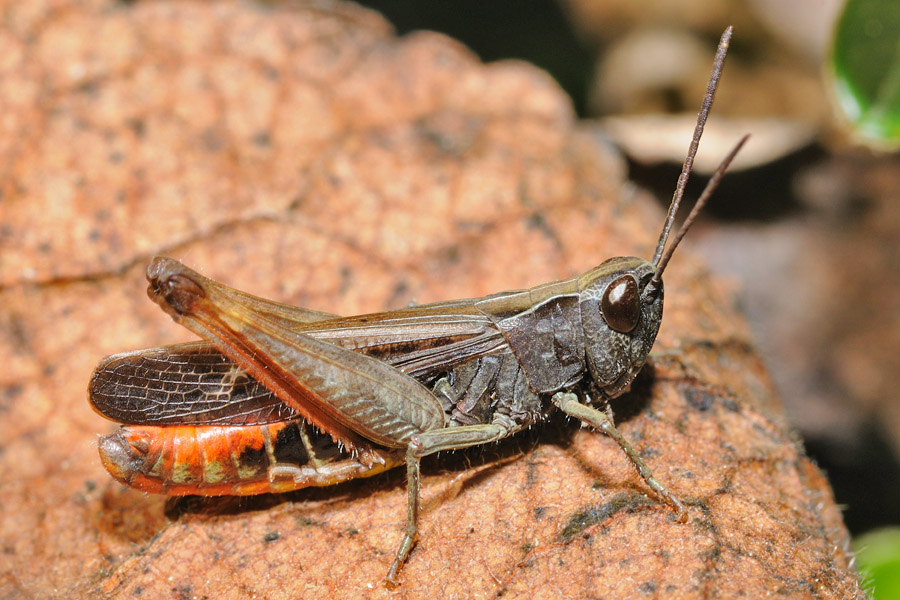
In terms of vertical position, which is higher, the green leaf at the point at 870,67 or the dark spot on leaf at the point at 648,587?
the green leaf at the point at 870,67

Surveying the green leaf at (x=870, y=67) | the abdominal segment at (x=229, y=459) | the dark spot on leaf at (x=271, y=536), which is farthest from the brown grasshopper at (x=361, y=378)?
the green leaf at (x=870, y=67)

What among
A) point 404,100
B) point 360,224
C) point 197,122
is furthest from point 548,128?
point 197,122

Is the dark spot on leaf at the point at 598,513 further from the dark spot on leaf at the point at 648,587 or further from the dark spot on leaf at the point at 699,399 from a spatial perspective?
the dark spot on leaf at the point at 699,399

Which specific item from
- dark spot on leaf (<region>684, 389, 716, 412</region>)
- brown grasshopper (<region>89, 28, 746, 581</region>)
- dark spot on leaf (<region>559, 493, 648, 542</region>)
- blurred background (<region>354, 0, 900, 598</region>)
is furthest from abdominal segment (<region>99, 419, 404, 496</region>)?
blurred background (<region>354, 0, 900, 598</region>)

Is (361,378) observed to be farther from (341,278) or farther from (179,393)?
(341,278)

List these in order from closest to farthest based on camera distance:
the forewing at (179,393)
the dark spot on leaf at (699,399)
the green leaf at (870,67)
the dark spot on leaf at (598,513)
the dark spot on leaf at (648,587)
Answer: the dark spot on leaf at (648,587) → the dark spot on leaf at (598,513) → the forewing at (179,393) → the dark spot on leaf at (699,399) → the green leaf at (870,67)

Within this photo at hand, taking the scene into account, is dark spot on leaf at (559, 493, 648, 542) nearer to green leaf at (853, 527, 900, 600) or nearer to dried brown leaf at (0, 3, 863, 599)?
dried brown leaf at (0, 3, 863, 599)

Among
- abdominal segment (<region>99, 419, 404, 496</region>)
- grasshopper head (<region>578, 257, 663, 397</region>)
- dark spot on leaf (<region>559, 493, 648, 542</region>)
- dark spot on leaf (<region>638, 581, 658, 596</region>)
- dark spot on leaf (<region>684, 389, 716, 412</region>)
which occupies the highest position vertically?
grasshopper head (<region>578, 257, 663, 397</region>)
